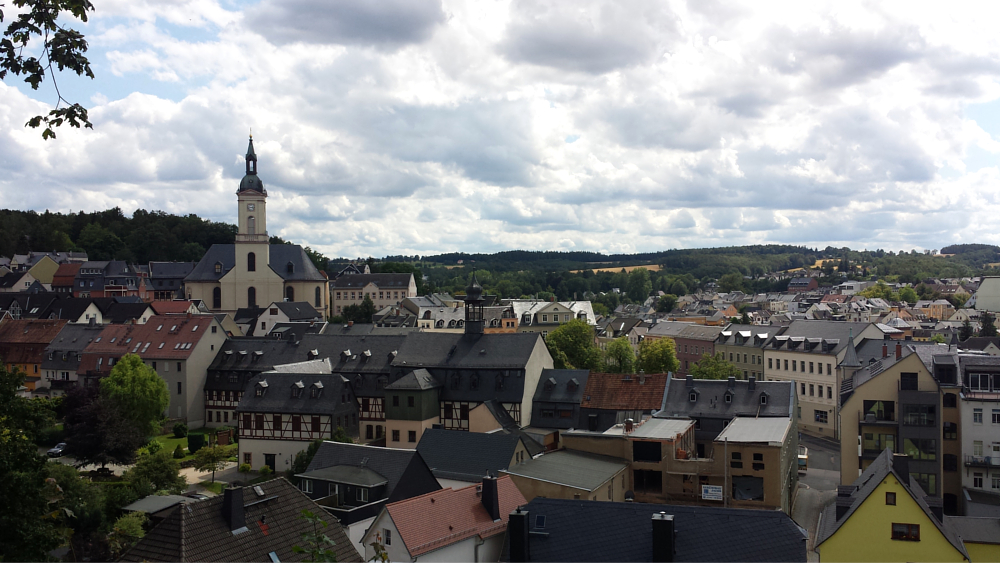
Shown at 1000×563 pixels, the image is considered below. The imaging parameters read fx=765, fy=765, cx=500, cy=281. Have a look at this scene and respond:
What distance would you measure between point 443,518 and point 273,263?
85346 millimetres

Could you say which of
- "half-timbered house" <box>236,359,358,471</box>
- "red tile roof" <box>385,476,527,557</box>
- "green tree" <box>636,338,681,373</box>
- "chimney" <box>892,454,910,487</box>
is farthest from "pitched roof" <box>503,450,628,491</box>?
"green tree" <box>636,338,681,373</box>

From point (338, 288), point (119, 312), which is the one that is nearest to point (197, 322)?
point (119, 312)

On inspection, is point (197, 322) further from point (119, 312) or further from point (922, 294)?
point (922, 294)

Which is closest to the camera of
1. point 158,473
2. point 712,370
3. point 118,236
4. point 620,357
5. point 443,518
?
point 443,518

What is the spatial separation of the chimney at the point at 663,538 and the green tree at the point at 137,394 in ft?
134

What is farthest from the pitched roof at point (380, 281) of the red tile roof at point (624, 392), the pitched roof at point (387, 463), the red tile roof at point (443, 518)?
the red tile roof at point (443, 518)

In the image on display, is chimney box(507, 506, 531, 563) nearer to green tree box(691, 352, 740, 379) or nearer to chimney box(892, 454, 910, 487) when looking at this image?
chimney box(892, 454, 910, 487)

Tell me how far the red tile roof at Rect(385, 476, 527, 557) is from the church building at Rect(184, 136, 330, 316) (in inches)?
3071

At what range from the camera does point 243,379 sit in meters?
63.0

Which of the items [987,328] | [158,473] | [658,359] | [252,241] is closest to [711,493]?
[158,473]

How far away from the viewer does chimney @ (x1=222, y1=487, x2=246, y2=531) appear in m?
23.4

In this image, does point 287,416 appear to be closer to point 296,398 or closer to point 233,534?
point 296,398

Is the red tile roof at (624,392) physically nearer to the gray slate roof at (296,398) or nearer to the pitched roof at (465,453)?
the pitched roof at (465,453)

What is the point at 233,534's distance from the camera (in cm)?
2328
